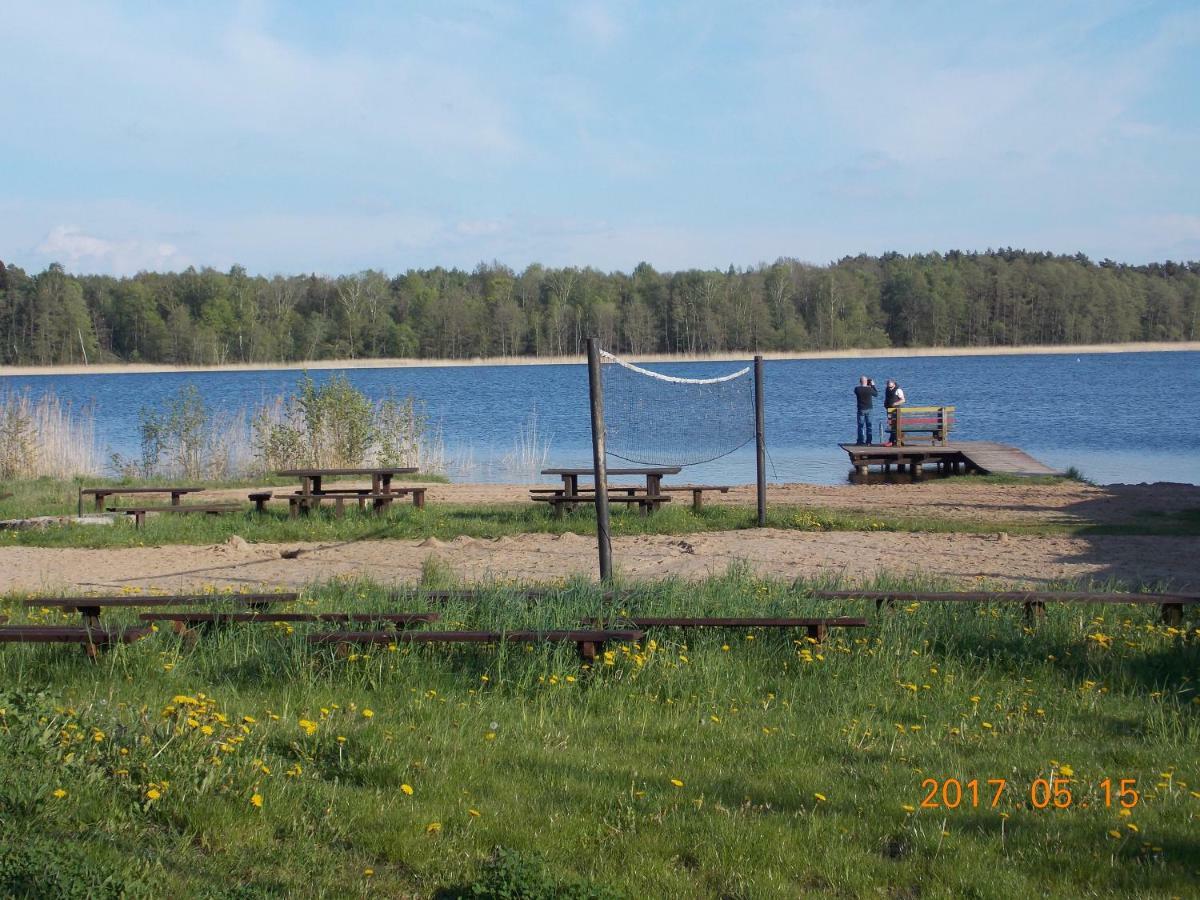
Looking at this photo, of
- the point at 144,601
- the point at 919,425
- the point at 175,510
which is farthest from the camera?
the point at 919,425

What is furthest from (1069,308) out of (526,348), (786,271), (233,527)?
(233,527)

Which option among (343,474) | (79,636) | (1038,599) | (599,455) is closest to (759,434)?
(599,455)

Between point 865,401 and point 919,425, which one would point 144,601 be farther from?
point 865,401

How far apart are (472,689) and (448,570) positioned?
4675mm

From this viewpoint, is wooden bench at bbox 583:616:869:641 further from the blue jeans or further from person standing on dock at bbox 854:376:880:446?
the blue jeans

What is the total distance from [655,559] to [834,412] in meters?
36.1

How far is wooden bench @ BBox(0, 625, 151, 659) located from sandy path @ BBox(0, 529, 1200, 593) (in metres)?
3.24

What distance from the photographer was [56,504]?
18.1 m

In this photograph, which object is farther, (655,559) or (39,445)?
(39,445)

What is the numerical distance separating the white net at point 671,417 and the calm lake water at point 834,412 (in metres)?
10.5

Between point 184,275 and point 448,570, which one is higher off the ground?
point 184,275

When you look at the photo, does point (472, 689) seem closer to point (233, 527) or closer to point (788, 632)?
point (788, 632)

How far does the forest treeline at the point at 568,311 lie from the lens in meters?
96.9

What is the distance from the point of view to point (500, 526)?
1510 centimetres
